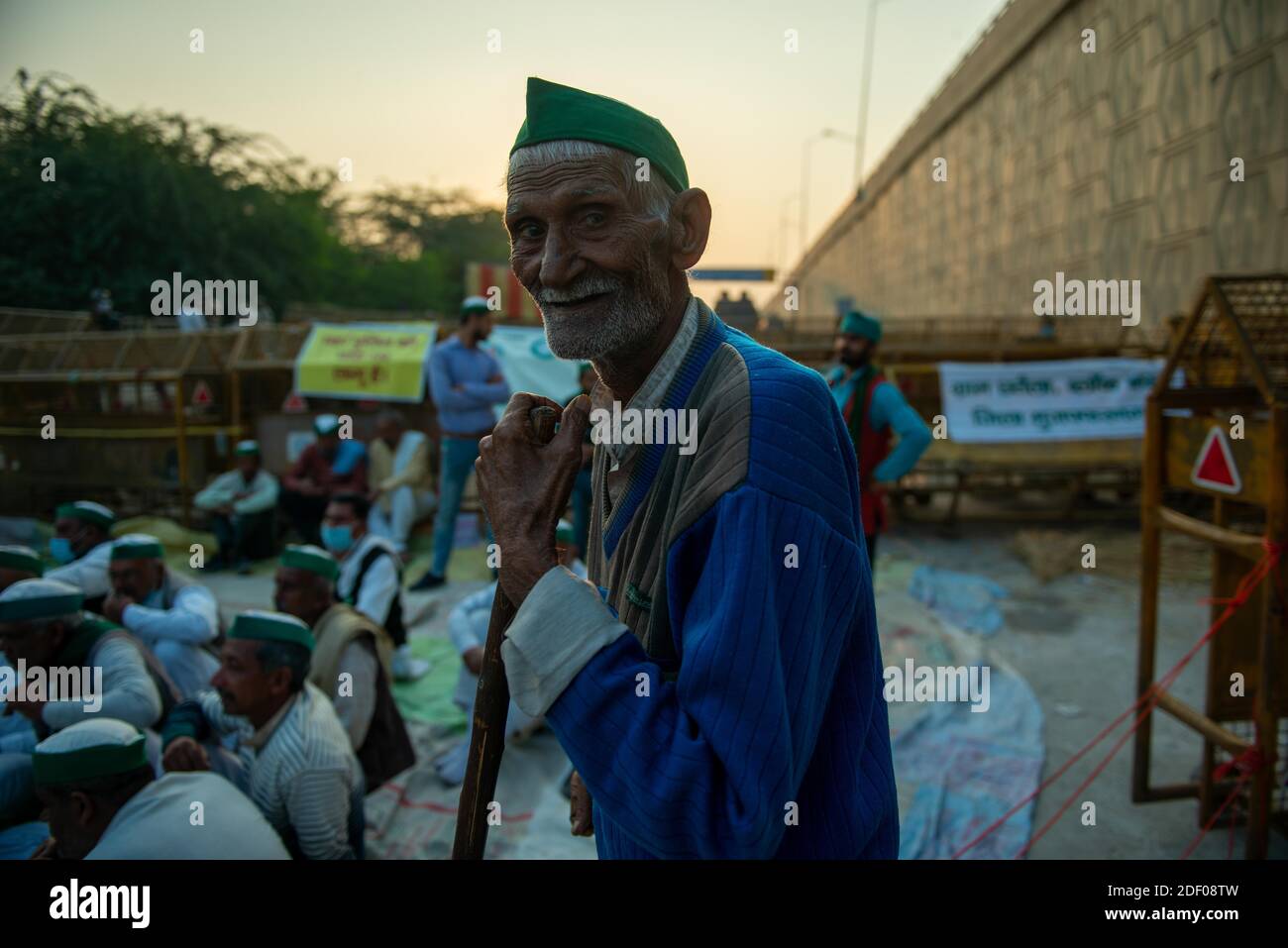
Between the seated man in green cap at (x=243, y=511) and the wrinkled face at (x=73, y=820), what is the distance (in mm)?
5450

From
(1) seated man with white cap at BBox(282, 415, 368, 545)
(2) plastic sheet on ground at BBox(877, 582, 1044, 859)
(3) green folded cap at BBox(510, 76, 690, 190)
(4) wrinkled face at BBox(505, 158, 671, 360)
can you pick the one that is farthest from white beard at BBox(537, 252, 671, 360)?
(1) seated man with white cap at BBox(282, 415, 368, 545)

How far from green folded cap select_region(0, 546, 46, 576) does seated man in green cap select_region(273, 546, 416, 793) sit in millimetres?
1070

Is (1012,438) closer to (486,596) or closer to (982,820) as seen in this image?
(982,820)

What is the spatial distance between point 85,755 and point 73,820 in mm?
199

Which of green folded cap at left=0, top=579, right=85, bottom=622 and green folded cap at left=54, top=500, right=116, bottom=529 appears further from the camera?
green folded cap at left=54, top=500, right=116, bottom=529

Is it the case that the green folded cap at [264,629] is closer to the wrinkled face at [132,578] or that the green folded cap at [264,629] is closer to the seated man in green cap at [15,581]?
the seated man in green cap at [15,581]

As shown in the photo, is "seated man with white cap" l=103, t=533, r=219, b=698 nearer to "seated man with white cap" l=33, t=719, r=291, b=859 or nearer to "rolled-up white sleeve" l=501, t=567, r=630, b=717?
"seated man with white cap" l=33, t=719, r=291, b=859

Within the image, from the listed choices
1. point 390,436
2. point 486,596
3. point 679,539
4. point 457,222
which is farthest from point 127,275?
point 457,222

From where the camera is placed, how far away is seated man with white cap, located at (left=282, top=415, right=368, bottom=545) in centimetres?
758

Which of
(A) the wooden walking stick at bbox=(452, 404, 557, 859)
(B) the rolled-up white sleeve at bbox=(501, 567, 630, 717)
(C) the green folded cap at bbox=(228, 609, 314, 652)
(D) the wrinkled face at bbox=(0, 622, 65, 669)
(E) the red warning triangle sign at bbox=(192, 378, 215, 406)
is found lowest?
(D) the wrinkled face at bbox=(0, 622, 65, 669)

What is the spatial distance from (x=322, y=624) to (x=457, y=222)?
4528 cm

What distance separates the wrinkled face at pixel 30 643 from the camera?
3018 millimetres

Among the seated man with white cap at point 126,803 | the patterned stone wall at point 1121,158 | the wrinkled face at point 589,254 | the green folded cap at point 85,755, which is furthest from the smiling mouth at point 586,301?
the patterned stone wall at point 1121,158

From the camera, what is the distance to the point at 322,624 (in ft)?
12.7
